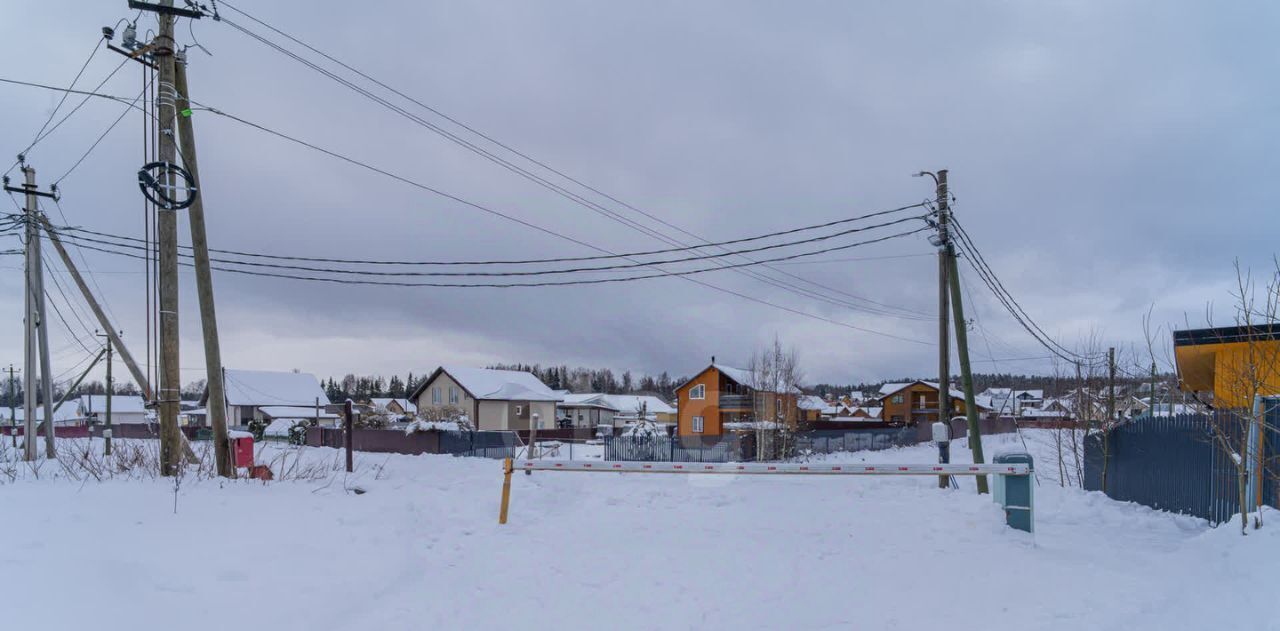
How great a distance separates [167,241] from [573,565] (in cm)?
744

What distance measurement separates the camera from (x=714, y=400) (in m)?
48.7

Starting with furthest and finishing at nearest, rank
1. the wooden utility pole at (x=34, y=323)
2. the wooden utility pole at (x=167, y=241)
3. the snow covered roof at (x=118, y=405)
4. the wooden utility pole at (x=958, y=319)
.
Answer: the snow covered roof at (x=118, y=405) → the wooden utility pole at (x=34, y=323) → the wooden utility pole at (x=958, y=319) → the wooden utility pole at (x=167, y=241)

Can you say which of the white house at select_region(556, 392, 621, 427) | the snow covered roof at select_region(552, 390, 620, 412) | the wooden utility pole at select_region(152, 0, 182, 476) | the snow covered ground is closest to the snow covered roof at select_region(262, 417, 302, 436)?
the white house at select_region(556, 392, 621, 427)

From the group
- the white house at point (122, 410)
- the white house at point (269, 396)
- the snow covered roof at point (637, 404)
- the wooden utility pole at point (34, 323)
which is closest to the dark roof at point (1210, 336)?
the wooden utility pole at point (34, 323)

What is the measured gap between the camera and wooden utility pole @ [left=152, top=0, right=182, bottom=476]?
999cm

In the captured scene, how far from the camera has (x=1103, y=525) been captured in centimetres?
1008

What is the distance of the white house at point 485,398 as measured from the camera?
169ft

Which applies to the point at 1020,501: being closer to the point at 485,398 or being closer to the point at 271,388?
the point at 485,398

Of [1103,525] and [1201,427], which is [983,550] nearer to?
[1103,525]

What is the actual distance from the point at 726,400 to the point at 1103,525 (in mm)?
38212

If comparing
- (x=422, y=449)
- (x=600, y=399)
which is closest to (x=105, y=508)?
(x=422, y=449)

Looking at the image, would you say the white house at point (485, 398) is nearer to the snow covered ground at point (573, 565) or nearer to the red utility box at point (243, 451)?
the red utility box at point (243, 451)

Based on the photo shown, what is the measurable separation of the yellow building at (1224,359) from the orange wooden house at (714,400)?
31.1 metres

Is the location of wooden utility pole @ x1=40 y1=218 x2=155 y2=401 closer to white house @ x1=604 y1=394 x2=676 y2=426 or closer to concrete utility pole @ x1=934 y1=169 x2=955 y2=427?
concrete utility pole @ x1=934 y1=169 x2=955 y2=427
